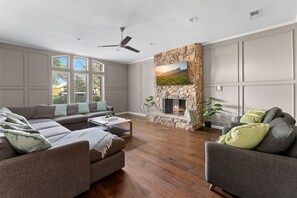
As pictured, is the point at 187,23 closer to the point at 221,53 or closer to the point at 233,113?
the point at 221,53

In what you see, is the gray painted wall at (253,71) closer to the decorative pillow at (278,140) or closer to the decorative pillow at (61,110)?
the decorative pillow at (278,140)

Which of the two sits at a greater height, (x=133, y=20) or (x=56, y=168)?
(x=133, y=20)

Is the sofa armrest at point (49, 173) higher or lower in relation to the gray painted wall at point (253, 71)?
lower

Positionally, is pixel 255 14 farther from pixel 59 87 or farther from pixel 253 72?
pixel 59 87

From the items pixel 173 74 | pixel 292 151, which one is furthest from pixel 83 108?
pixel 292 151

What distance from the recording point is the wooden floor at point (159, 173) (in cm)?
177

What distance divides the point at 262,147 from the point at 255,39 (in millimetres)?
3541

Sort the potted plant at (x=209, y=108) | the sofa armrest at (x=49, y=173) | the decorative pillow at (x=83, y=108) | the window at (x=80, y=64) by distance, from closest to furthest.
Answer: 1. the sofa armrest at (x=49, y=173)
2. the potted plant at (x=209, y=108)
3. the decorative pillow at (x=83, y=108)
4. the window at (x=80, y=64)

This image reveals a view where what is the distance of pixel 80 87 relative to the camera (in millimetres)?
6328

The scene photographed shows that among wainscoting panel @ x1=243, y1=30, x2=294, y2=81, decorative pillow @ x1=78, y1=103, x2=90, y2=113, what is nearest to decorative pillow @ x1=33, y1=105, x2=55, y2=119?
decorative pillow @ x1=78, y1=103, x2=90, y2=113

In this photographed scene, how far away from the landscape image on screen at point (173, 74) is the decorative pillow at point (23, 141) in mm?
4332

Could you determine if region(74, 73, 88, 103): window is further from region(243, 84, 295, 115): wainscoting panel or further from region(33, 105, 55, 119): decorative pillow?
region(243, 84, 295, 115): wainscoting panel

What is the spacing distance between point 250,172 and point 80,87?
6.44 meters

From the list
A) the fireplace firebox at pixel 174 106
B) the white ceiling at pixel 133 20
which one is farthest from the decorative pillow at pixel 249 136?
the fireplace firebox at pixel 174 106
